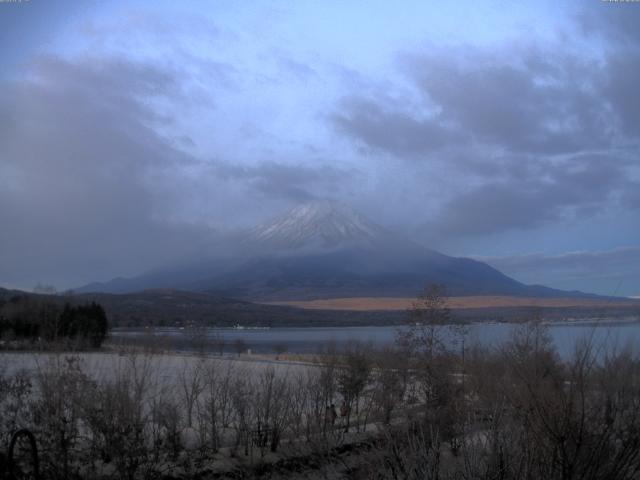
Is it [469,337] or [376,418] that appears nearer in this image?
[376,418]

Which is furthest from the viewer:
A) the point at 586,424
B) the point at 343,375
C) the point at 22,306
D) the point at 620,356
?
the point at 22,306

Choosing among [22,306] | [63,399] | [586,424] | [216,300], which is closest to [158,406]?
[63,399]

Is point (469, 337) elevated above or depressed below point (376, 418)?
above

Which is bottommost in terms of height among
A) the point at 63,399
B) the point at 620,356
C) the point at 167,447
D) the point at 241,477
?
the point at 241,477

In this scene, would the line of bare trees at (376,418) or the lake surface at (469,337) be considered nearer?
the line of bare trees at (376,418)

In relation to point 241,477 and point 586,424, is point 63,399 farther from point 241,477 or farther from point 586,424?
point 586,424

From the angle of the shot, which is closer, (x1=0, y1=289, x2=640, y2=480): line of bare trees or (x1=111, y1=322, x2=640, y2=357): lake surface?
(x1=0, y1=289, x2=640, y2=480): line of bare trees

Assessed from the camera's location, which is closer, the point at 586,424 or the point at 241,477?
the point at 586,424

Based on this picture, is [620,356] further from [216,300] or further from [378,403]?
[216,300]

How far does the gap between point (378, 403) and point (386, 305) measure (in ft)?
334

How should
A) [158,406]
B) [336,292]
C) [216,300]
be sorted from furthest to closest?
[336,292] → [216,300] → [158,406]

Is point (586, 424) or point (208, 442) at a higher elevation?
point (586, 424)

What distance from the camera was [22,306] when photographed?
5731cm

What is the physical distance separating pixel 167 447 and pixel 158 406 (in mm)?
1113
